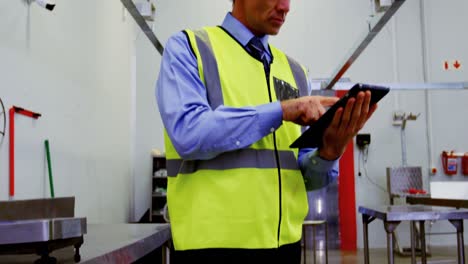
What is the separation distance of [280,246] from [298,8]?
6.37 metres

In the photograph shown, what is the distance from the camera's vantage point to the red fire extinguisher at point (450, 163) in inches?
255

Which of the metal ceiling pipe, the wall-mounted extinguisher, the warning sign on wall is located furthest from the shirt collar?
Answer: the warning sign on wall

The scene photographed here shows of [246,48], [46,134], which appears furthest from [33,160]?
[246,48]

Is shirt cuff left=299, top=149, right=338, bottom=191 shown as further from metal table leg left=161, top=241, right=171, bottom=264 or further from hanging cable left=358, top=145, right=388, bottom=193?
hanging cable left=358, top=145, right=388, bottom=193

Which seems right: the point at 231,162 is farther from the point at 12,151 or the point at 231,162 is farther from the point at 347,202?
the point at 347,202

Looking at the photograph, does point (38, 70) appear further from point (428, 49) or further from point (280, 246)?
point (428, 49)

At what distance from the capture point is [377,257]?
5441 millimetres

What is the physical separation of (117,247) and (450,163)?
6.38 metres

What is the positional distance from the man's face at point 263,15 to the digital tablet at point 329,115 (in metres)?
0.27

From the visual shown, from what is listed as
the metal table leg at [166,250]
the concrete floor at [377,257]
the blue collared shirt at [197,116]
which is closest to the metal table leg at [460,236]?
the concrete floor at [377,257]

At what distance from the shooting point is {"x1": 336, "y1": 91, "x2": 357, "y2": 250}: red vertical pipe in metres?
6.39

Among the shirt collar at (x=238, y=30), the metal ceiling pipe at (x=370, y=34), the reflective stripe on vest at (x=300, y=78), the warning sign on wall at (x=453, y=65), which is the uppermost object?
the warning sign on wall at (x=453, y=65)

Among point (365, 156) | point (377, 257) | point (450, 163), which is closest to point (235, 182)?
point (377, 257)

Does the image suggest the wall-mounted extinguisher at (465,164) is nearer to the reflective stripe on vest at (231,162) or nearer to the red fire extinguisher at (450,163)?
the red fire extinguisher at (450,163)
